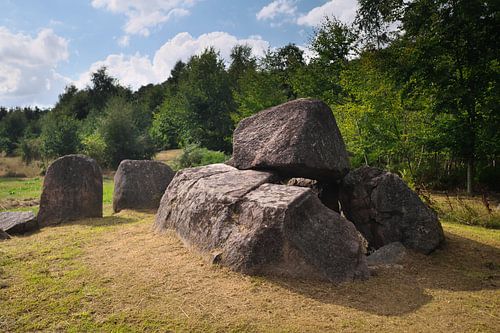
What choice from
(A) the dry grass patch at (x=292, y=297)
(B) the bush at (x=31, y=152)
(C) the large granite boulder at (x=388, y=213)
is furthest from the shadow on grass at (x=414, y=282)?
(B) the bush at (x=31, y=152)

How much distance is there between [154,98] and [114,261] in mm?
52033

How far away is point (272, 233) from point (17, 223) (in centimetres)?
649

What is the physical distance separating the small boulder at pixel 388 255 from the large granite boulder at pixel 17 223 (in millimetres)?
7430

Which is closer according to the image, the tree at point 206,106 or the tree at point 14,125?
the tree at point 206,106

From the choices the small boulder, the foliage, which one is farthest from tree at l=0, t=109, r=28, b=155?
the small boulder

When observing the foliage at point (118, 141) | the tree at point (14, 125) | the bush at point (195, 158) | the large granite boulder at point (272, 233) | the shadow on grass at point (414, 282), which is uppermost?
the tree at point (14, 125)

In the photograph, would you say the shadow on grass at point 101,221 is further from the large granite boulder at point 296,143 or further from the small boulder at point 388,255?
the small boulder at point 388,255

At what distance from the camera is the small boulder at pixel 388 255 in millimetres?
6535

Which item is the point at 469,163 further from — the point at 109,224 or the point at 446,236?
the point at 109,224

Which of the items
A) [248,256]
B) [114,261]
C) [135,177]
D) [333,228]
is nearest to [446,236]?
[333,228]

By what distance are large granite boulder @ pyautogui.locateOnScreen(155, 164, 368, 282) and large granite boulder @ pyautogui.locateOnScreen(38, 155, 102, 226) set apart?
4.84 metres

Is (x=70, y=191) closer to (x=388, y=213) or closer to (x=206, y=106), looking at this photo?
(x=388, y=213)

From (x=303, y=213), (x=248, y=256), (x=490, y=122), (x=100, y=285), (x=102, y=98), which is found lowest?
(x=100, y=285)

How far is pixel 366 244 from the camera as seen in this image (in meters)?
7.68
